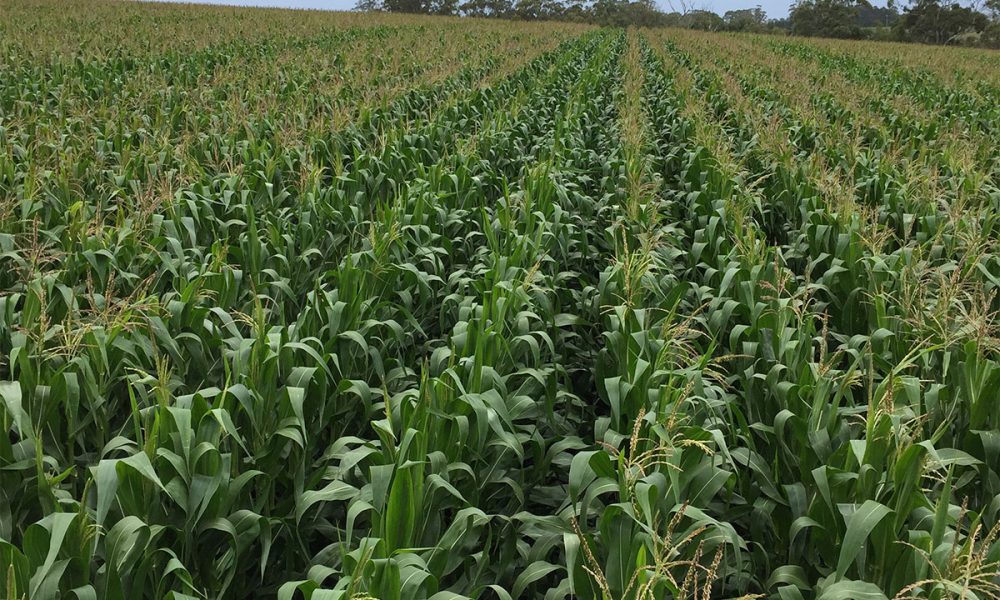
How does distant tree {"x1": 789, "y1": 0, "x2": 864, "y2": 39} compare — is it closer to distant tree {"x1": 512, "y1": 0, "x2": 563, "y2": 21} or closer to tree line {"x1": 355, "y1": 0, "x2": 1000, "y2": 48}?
tree line {"x1": 355, "y1": 0, "x2": 1000, "y2": 48}

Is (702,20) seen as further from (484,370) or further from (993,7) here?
(484,370)

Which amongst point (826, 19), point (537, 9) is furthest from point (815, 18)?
point (537, 9)

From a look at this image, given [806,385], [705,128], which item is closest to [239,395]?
[806,385]

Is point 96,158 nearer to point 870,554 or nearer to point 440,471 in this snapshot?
point 440,471

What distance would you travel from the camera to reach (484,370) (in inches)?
112

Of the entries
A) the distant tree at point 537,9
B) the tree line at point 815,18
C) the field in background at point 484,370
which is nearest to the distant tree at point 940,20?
the tree line at point 815,18

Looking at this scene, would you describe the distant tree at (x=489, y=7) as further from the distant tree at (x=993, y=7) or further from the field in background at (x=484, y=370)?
the field in background at (x=484, y=370)

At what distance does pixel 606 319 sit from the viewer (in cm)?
404

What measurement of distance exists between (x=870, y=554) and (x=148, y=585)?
7.48 ft

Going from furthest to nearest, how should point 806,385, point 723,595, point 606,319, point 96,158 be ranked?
point 96,158 < point 606,319 < point 806,385 < point 723,595

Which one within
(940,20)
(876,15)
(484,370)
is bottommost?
(484,370)

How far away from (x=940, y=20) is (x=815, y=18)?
8491 mm

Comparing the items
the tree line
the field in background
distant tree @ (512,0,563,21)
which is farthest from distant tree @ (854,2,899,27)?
the field in background

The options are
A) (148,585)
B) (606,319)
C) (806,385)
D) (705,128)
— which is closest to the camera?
(148,585)
